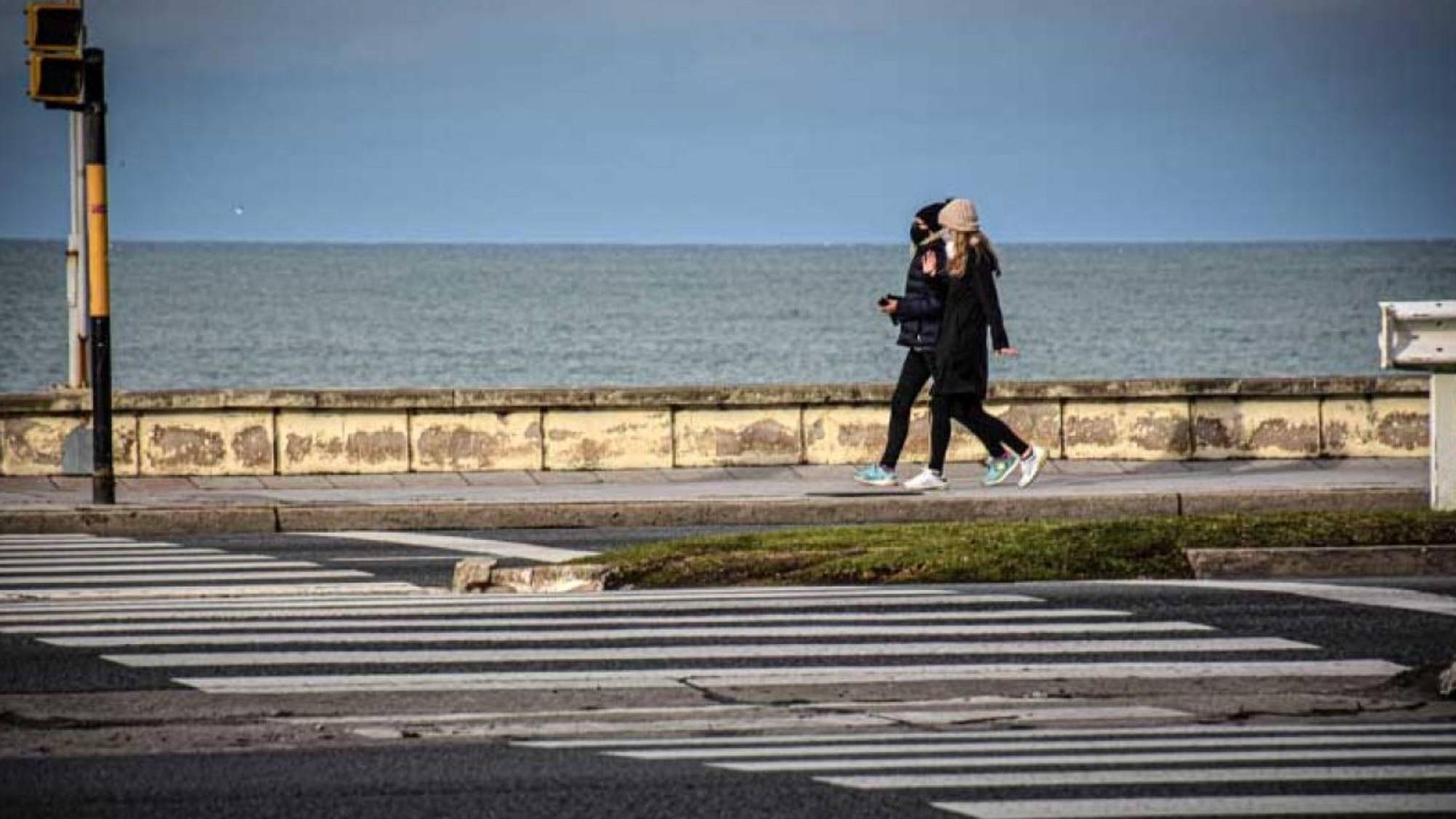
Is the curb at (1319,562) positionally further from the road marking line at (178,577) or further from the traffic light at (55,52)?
the traffic light at (55,52)

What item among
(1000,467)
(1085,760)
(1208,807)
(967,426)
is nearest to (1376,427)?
(1000,467)

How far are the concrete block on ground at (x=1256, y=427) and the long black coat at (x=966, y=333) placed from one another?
127 inches

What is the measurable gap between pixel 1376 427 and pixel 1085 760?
13.2 m

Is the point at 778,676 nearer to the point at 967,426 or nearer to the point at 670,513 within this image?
the point at 670,513

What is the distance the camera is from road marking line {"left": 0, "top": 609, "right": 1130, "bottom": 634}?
456 inches

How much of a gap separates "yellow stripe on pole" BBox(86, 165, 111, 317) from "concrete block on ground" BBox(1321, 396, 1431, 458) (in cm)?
931

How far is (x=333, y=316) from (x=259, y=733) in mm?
119275

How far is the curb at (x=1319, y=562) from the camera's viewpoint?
13.3 metres

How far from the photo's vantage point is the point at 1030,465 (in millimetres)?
18641

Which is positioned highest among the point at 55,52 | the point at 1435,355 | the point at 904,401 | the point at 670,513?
the point at 55,52

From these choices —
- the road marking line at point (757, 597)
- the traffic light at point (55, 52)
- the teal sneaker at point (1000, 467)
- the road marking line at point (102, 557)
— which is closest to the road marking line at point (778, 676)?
the road marking line at point (757, 597)

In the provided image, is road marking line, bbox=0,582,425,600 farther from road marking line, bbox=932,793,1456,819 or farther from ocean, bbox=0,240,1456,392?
ocean, bbox=0,240,1456,392

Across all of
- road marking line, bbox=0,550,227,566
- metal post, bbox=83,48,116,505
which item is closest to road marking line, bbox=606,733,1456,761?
road marking line, bbox=0,550,227,566

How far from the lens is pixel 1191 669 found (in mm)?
10133
